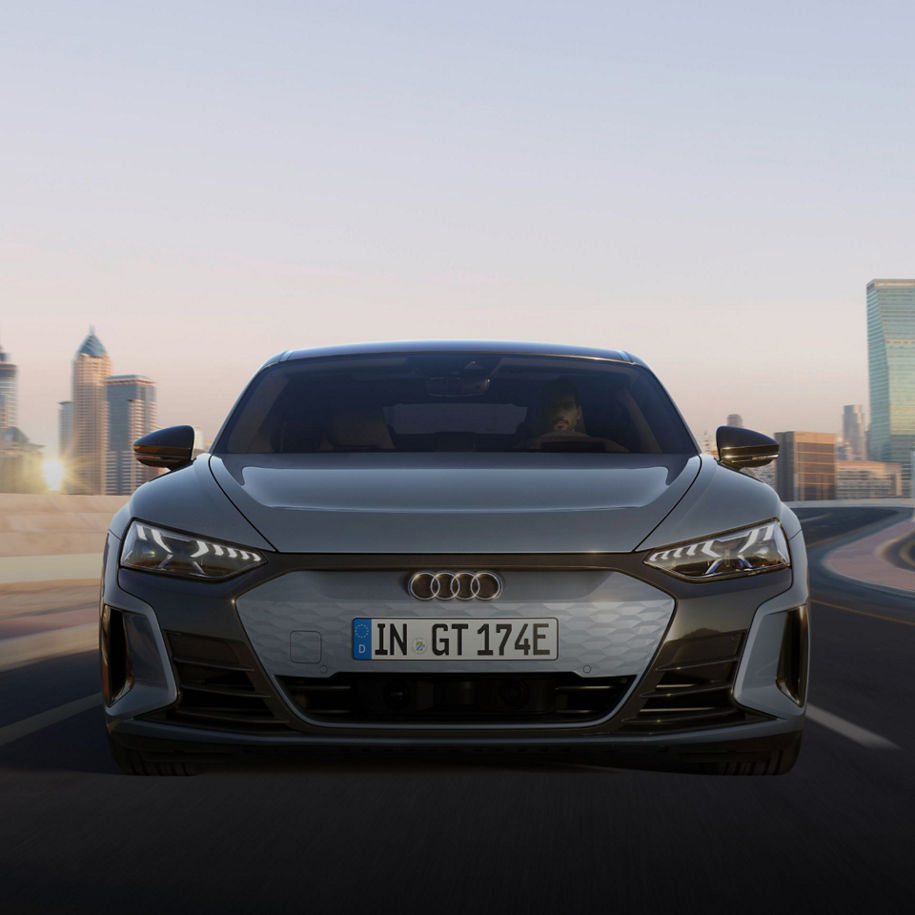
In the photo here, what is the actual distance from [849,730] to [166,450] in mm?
3215

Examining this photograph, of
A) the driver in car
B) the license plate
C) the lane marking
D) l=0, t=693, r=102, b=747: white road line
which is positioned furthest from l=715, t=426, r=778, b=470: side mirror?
the lane marking

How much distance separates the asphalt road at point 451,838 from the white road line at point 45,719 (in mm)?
138

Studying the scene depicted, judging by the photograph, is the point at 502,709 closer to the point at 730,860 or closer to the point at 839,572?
the point at 730,860

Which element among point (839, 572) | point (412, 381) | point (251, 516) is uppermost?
point (412, 381)

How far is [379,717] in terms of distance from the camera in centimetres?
342

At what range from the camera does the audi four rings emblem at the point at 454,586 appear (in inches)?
133

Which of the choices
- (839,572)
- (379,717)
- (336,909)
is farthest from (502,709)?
(839,572)

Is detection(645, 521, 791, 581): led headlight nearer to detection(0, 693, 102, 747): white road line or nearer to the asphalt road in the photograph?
the asphalt road

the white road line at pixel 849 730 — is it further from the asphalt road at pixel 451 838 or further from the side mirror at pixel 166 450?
the side mirror at pixel 166 450

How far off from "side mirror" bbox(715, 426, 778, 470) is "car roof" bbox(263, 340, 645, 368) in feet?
2.66

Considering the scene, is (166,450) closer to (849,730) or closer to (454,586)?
Answer: (454,586)

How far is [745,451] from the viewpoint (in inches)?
178

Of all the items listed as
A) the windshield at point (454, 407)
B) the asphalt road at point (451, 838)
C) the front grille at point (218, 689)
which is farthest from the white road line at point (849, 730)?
the front grille at point (218, 689)

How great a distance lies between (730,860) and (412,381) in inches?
93.6
